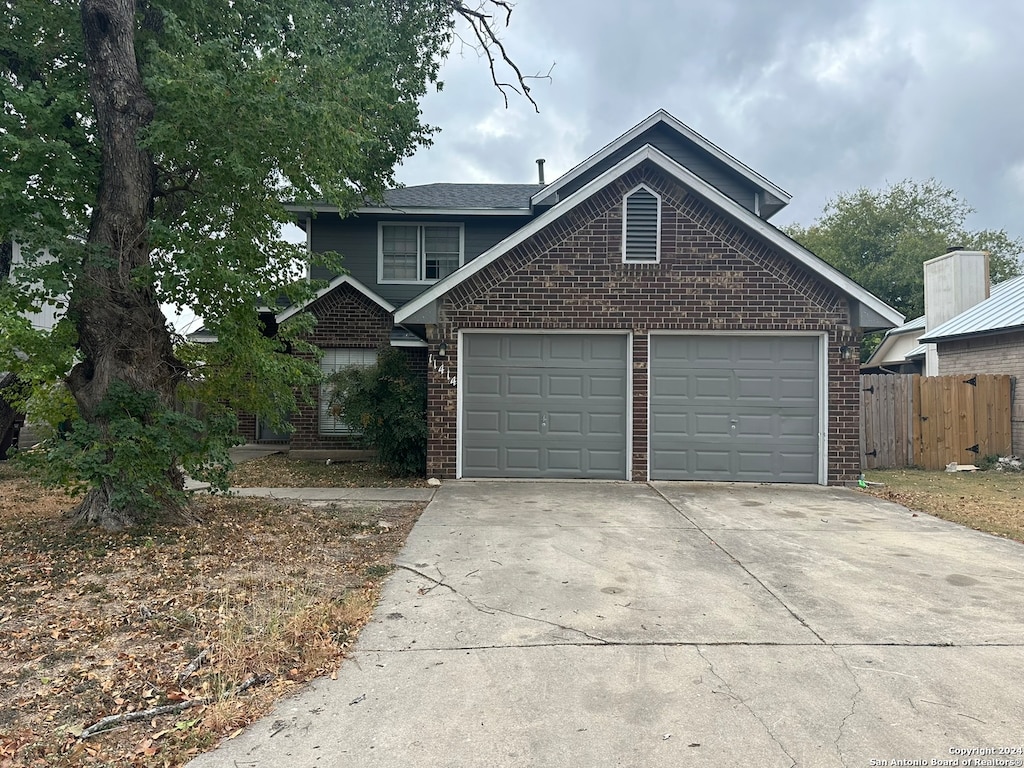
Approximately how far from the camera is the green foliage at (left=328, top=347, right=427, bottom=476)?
1080 cm

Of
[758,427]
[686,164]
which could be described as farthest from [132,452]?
[686,164]

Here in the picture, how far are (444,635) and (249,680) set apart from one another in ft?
4.13

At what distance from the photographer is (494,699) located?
339 centimetres

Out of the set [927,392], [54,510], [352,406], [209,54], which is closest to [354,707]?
[209,54]

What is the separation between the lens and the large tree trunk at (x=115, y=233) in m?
6.46

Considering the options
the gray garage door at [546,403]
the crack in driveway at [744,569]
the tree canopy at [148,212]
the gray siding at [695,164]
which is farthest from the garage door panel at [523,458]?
the gray siding at [695,164]

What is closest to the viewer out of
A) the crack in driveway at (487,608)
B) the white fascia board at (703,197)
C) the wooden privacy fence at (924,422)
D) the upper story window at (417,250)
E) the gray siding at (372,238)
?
the crack in driveway at (487,608)

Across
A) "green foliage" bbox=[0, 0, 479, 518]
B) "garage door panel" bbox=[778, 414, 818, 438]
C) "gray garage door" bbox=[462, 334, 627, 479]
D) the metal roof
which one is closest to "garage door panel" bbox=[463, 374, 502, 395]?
"gray garage door" bbox=[462, 334, 627, 479]

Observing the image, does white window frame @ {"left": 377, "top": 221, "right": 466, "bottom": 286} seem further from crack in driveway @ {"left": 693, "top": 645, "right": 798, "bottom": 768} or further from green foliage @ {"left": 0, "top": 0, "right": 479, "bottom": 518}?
crack in driveway @ {"left": 693, "top": 645, "right": 798, "bottom": 768}

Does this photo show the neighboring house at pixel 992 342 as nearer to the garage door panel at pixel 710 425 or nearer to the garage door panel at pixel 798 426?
the garage door panel at pixel 798 426

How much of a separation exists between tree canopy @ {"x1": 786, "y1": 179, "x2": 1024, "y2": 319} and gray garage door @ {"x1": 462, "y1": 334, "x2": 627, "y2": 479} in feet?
113

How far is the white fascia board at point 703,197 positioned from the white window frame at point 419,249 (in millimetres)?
5536

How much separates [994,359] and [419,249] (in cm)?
1419

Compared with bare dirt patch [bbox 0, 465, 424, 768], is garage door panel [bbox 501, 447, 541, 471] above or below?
above
